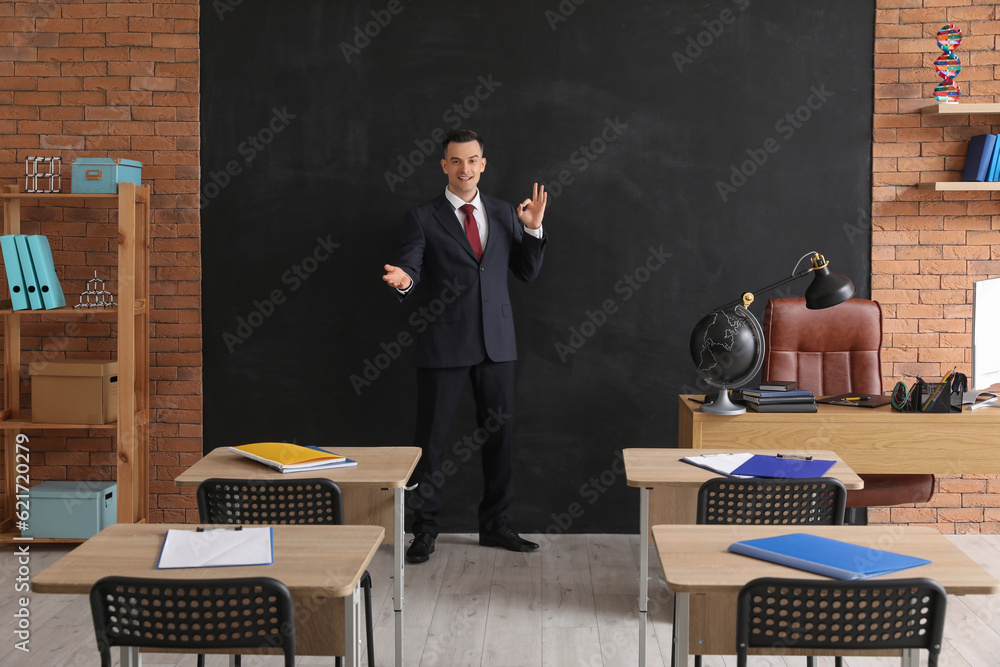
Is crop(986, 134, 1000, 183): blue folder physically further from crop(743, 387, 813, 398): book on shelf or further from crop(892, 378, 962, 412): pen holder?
crop(743, 387, 813, 398): book on shelf

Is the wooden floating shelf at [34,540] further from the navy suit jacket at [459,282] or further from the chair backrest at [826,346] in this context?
the chair backrest at [826,346]

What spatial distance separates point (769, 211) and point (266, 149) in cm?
258

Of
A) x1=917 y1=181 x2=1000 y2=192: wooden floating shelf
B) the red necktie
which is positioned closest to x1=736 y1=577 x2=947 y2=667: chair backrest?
the red necktie

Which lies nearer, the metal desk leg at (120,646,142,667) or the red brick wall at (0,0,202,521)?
the metal desk leg at (120,646,142,667)

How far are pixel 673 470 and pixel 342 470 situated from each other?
3.48 feet

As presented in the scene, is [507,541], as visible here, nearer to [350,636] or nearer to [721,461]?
[721,461]

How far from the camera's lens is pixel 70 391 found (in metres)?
4.30

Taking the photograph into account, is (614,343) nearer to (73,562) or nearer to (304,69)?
(304,69)

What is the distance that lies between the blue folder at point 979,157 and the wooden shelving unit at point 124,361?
404 cm

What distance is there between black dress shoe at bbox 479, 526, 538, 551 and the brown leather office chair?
54.2 inches

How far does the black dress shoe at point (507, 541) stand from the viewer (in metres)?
4.30

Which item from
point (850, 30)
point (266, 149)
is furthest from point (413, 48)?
point (850, 30)

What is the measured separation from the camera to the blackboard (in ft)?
14.6

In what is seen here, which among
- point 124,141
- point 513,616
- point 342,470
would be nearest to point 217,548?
point 342,470
